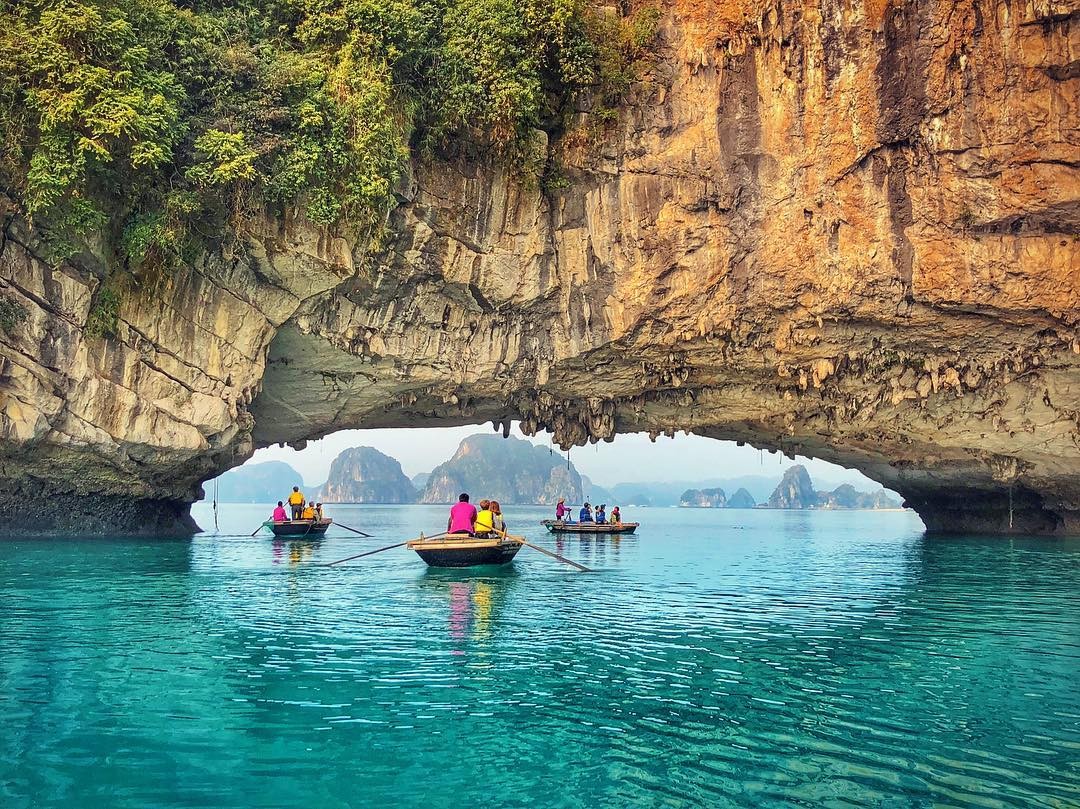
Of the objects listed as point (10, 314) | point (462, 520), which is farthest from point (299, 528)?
point (10, 314)

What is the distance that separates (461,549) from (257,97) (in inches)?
402

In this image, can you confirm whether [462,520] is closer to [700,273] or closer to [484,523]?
[484,523]

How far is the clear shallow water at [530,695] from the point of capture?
20.5 ft

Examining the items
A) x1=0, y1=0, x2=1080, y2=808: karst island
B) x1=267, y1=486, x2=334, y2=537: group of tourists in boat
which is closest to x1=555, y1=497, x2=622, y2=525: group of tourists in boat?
x1=267, y1=486, x2=334, y2=537: group of tourists in boat

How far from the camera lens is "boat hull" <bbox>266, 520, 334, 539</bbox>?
31.1 m

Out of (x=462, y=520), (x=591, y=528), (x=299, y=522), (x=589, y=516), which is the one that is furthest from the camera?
(x=589, y=516)

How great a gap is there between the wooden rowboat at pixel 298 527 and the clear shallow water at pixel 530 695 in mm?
13905

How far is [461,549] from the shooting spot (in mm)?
19000

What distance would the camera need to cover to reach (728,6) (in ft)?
61.0

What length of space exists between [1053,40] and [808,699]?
14.6 m

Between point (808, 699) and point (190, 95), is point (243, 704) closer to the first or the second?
point (808, 699)

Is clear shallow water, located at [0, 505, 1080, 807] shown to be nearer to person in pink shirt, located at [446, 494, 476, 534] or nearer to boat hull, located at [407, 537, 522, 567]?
boat hull, located at [407, 537, 522, 567]

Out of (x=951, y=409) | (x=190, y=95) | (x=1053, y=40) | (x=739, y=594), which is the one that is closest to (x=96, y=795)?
(x=739, y=594)

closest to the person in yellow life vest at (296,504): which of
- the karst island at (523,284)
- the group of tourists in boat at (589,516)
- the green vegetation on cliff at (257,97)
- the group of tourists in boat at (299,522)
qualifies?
the group of tourists in boat at (299,522)
